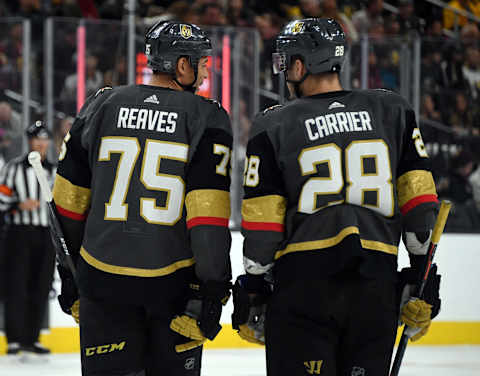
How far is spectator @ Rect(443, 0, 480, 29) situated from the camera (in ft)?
27.0

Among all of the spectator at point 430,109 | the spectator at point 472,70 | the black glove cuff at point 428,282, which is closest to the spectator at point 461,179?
the spectator at point 430,109

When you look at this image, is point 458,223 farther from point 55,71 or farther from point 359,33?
point 55,71

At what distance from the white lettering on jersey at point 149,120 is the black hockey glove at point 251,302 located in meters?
0.46

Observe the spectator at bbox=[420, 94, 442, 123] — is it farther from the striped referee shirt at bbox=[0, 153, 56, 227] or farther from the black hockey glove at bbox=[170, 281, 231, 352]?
the black hockey glove at bbox=[170, 281, 231, 352]

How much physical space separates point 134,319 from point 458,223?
4.54 m

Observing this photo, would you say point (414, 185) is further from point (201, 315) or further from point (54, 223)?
point (54, 223)

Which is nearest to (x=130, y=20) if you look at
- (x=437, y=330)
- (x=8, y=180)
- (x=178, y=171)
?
(x=8, y=180)

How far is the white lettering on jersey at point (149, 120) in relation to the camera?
2.45m

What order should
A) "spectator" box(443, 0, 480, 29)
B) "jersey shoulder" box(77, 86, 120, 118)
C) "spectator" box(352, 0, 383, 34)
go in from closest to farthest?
"jersey shoulder" box(77, 86, 120, 118) → "spectator" box(352, 0, 383, 34) → "spectator" box(443, 0, 480, 29)

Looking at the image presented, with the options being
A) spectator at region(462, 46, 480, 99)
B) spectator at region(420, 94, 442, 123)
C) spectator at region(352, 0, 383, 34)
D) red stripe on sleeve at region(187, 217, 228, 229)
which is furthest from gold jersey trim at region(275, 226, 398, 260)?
spectator at region(352, 0, 383, 34)

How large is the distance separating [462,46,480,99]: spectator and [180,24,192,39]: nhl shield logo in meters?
4.44

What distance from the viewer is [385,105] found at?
2393mm

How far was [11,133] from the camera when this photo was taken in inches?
244

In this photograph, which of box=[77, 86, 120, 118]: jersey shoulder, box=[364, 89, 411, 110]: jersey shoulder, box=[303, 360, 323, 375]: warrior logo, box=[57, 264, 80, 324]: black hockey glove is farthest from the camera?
box=[57, 264, 80, 324]: black hockey glove
